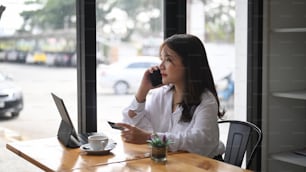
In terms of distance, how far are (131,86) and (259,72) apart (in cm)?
80

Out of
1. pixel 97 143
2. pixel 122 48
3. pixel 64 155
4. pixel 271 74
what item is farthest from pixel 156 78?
pixel 271 74

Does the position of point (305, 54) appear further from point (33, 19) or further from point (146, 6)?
point (33, 19)

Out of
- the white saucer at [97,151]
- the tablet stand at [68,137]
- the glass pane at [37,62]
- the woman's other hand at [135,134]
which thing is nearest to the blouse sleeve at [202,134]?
the woman's other hand at [135,134]

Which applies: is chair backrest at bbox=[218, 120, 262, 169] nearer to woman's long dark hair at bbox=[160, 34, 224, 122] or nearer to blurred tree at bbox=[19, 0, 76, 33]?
woman's long dark hair at bbox=[160, 34, 224, 122]

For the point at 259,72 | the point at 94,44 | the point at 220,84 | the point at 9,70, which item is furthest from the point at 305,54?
the point at 9,70

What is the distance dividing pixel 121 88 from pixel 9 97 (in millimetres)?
599

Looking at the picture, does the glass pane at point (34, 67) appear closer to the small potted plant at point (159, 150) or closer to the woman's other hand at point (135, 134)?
the woman's other hand at point (135, 134)

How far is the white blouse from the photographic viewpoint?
1.92 m

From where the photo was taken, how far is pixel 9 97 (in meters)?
2.27

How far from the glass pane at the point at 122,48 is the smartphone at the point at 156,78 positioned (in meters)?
0.27

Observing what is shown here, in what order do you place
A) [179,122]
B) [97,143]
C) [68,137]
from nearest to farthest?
1. [97,143]
2. [68,137]
3. [179,122]

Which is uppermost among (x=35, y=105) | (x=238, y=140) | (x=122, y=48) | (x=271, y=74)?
(x=122, y=48)

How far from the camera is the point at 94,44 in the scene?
2.36 metres

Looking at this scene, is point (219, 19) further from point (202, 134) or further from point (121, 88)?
point (202, 134)
